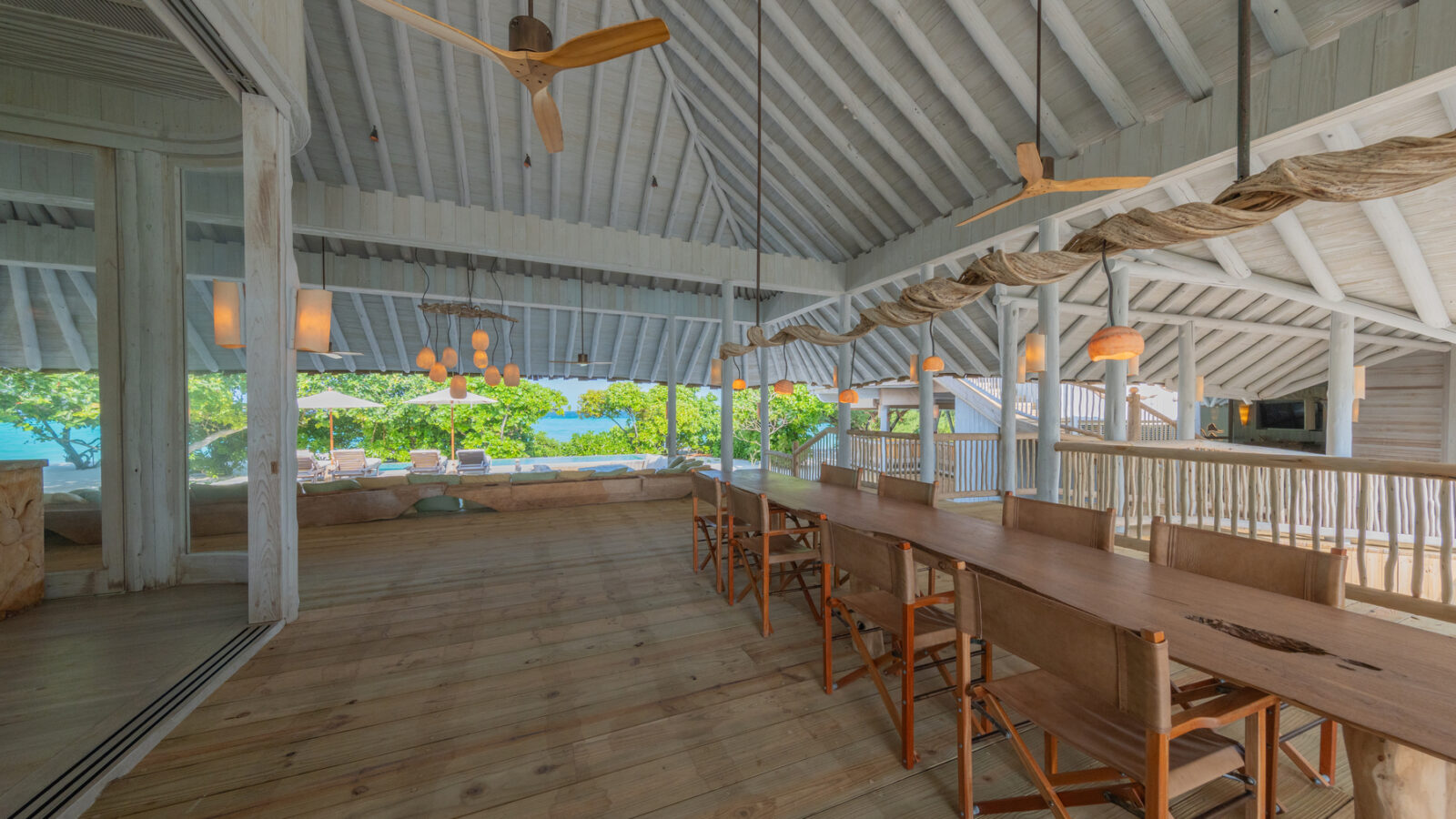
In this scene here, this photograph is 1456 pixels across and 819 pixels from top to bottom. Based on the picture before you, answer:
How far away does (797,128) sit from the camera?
641 centimetres

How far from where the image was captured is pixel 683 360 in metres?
13.7

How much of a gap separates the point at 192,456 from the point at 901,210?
299 inches

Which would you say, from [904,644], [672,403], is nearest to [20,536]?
[904,644]

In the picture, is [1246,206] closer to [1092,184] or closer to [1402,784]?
[1092,184]

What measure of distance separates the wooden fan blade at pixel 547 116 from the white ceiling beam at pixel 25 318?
3648 mm

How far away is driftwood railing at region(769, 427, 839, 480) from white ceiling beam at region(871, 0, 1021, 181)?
17.4 ft

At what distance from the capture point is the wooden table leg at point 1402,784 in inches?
48.8

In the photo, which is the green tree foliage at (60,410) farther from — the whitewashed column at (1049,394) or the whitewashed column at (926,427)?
the whitewashed column at (926,427)

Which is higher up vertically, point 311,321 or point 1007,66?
point 1007,66

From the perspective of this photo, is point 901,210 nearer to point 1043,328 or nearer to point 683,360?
point 1043,328

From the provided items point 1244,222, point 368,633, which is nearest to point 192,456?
point 368,633

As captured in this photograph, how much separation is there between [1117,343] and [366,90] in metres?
7.53

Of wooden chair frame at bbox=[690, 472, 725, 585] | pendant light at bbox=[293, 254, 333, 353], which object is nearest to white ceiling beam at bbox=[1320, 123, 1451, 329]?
wooden chair frame at bbox=[690, 472, 725, 585]

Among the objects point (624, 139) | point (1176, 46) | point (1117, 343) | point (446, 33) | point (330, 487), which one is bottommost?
point (330, 487)
